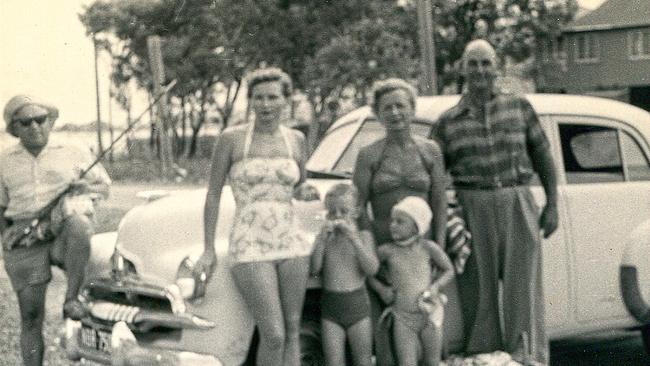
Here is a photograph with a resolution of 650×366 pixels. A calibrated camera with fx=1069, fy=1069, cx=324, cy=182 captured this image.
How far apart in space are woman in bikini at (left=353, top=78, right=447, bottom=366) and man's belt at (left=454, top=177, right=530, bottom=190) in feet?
1.35

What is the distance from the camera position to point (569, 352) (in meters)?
7.66

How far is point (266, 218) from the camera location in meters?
5.07

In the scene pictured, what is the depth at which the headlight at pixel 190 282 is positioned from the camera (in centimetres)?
497

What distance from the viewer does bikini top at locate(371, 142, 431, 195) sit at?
5.35 m

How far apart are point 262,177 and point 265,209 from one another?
0.15m

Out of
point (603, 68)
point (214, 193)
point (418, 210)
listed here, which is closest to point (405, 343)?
point (418, 210)

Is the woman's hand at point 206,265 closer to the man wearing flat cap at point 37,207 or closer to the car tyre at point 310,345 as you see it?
the car tyre at point 310,345

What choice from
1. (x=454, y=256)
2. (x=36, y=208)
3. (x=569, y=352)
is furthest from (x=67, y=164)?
(x=569, y=352)

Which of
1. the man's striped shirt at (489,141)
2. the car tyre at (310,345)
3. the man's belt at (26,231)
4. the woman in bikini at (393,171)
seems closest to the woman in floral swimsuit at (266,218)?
the car tyre at (310,345)

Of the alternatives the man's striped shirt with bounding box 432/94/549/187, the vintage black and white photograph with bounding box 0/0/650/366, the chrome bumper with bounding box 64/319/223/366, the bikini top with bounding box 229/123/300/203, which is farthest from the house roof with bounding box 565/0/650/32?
the chrome bumper with bounding box 64/319/223/366

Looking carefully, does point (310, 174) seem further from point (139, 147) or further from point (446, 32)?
point (446, 32)

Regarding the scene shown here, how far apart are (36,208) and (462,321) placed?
2393 millimetres

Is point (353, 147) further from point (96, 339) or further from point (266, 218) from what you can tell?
point (96, 339)

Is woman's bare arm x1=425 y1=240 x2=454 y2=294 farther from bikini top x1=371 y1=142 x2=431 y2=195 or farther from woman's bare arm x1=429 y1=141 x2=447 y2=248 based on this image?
bikini top x1=371 y1=142 x2=431 y2=195
